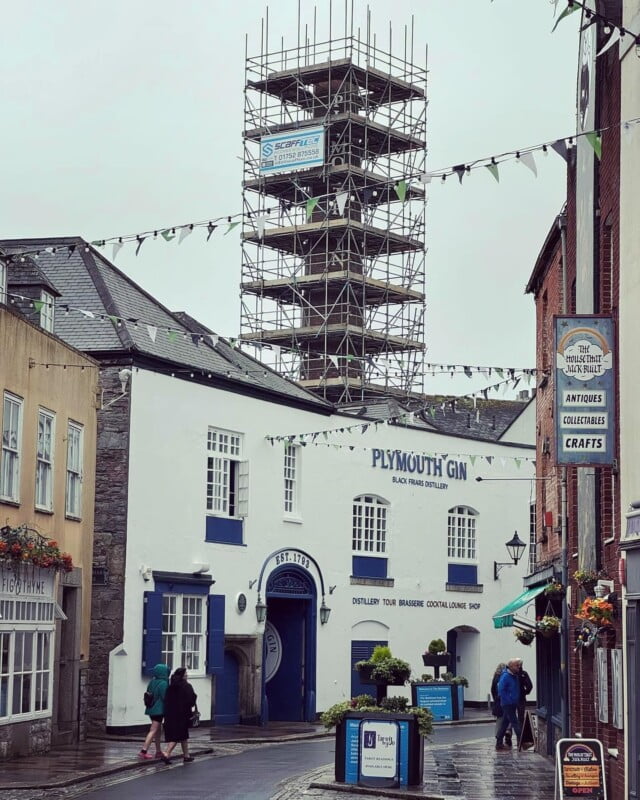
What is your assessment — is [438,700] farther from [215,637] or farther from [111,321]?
[111,321]

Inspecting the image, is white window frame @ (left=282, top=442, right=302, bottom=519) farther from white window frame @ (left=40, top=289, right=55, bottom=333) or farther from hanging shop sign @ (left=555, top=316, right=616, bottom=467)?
hanging shop sign @ (left=555, top=316, right=616, bottom=467)

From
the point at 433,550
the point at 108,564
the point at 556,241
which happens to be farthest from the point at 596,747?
the point at 433,550

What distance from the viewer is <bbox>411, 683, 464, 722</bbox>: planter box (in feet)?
117

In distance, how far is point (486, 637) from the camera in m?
41.4

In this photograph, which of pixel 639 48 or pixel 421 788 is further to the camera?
pixel 421 788

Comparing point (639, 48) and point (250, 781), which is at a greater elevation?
point (639, 48)

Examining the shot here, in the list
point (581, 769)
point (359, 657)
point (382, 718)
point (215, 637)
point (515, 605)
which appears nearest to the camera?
point (581, 769)

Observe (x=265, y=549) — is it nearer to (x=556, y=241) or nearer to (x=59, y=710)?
(x=59, y=710)

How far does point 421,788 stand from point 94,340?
14035 mm

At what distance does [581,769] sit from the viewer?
570 inches

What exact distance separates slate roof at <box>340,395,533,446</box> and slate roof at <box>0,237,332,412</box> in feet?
17.5

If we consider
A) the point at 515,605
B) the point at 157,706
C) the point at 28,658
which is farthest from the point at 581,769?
the point at 28,658

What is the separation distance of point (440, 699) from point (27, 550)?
654 inches

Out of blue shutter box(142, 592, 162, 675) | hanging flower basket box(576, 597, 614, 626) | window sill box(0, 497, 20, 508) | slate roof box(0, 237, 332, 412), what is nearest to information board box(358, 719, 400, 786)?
hanging flower basket box(576, 597, 614, 626)
